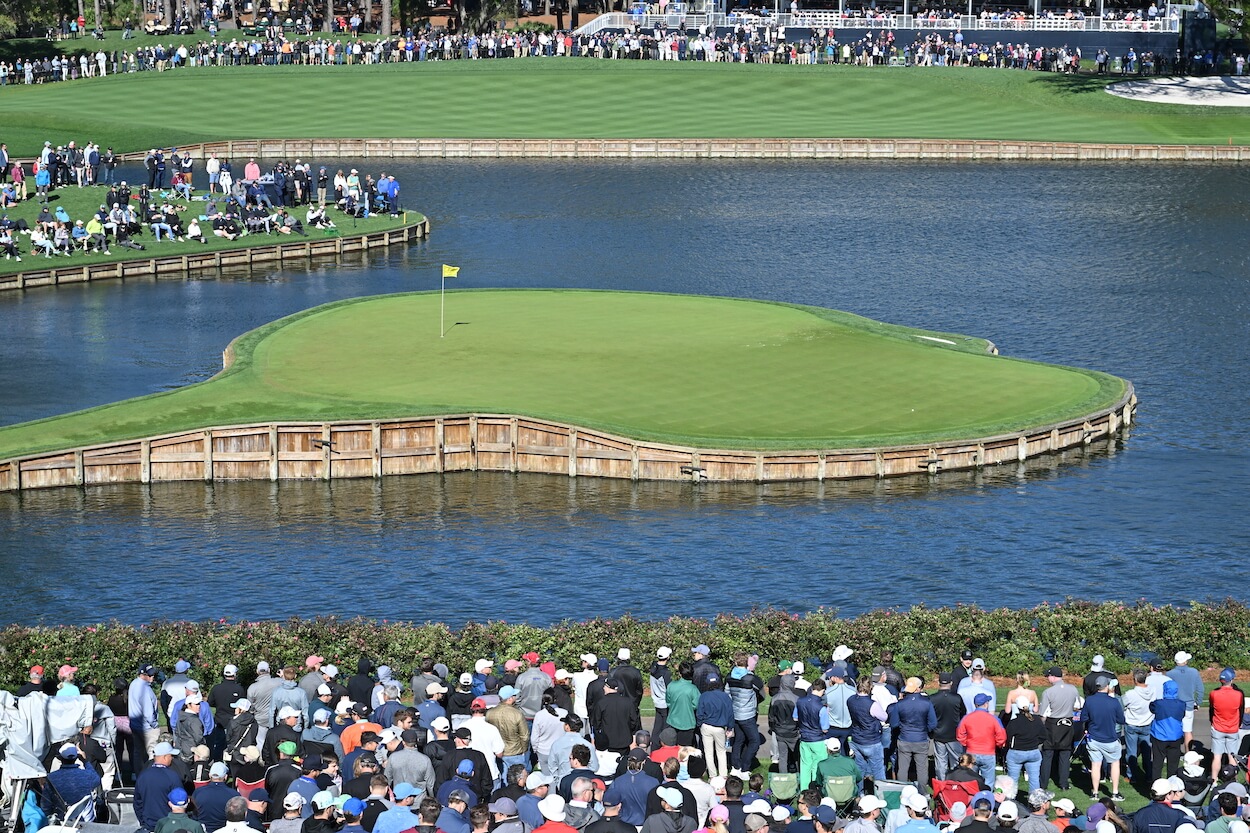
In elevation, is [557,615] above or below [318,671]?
below

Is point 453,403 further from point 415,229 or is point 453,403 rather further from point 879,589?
point 415,229

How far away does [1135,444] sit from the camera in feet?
189

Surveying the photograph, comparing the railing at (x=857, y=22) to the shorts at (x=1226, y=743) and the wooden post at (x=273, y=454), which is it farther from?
the shorts at (x=1226, y=743)

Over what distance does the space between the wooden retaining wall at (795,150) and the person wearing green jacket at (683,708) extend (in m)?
92.9

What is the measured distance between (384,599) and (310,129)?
83721 millimetres

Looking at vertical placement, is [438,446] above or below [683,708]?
below

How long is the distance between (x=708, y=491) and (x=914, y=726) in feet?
82.8

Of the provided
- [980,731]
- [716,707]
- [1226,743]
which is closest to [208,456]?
[716,707]

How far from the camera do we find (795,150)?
4761 inches

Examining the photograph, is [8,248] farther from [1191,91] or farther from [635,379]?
[1191,91]

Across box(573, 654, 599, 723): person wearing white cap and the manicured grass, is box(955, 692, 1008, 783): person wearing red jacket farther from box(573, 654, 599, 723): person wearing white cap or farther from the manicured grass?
the manicured grass

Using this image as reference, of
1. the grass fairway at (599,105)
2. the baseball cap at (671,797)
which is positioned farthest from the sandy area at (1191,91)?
the baseball cap at (671,797)

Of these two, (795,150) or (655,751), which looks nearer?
(655,751)

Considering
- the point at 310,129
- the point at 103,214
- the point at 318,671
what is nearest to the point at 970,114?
the point at 310,129
